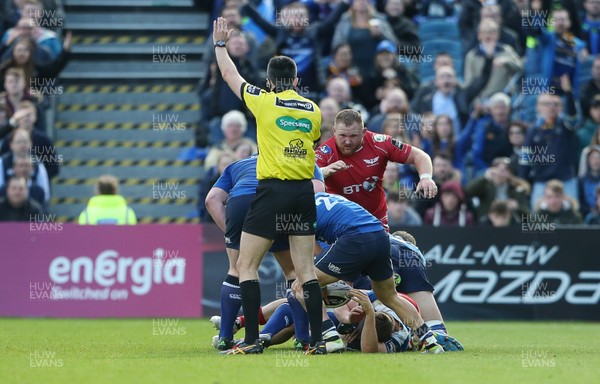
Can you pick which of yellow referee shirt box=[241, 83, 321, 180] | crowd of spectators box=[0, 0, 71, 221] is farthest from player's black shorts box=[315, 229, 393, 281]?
crowd of spectators box=[0, 0, 71, 221]

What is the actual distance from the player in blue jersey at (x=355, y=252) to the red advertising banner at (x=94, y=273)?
661cm

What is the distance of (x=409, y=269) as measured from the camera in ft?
41.0

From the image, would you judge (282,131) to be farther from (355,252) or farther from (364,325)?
(364,325)

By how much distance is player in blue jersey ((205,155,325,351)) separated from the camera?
11.5 meters

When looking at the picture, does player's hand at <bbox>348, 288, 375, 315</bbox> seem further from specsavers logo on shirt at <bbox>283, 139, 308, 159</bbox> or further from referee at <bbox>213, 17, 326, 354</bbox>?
specsavers logo on shirt at <bbox>283, 139, 308, 159</bbox>

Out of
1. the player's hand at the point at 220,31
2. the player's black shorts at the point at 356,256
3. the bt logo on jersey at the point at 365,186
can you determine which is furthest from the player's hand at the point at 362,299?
the player's hand at the point at 220,31

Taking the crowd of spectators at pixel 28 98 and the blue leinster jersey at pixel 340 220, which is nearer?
the blue leinster jersey at pixel 340 220

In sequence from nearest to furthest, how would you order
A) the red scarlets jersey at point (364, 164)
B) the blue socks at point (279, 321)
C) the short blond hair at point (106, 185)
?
1. the blue socks at point (279, 321)
2. the red scarlets jersey at point (364, 164)
3. the short blond hair at point (106, 185)

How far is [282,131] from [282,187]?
0.49m

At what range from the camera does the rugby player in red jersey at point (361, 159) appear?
41.1 feet

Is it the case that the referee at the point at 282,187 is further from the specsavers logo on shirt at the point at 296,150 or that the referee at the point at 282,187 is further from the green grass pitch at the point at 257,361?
the green grass pitch at the point at 257,361

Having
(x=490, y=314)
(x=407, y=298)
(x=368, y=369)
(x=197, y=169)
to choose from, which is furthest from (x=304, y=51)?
(x=368, y=369)

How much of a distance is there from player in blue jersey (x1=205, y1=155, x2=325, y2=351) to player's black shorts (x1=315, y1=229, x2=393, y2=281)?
0.50 meters

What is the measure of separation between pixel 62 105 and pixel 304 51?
464cm
